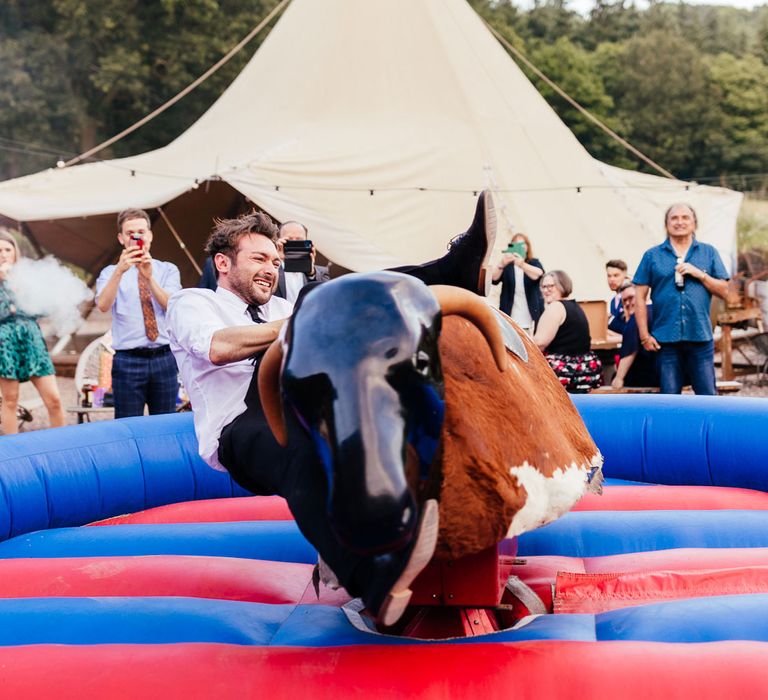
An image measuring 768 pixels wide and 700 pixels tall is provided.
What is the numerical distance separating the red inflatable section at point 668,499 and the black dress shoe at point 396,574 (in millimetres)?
1842

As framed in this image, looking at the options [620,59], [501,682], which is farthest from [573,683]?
[620,59]

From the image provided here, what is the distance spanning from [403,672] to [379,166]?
8436 mm

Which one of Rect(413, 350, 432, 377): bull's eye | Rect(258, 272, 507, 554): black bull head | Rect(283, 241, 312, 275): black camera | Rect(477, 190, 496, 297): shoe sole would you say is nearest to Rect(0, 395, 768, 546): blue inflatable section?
Rect(283, 241, 312, 275): black camera

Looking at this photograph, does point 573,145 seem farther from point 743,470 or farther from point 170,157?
point 743,470

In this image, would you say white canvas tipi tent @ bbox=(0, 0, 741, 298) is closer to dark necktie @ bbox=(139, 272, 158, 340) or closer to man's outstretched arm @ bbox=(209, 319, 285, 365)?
dark necktie @ bbox=(139, 272, 158, 340)

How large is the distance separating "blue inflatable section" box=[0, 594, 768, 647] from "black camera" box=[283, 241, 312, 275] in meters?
2.13

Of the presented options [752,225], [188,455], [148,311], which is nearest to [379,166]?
[148,311]

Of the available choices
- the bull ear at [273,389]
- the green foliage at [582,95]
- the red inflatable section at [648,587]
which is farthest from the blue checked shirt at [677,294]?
the green foliage at [582,95]

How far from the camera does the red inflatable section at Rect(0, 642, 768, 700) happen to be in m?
1.83

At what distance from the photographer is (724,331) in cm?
895

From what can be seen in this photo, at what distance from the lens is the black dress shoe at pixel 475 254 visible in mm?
2209

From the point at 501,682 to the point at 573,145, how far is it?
33.2 ft

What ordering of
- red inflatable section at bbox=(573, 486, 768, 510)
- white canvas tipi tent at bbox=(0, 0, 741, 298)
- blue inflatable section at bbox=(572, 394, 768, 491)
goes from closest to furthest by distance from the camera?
red inflatable section at bbox=(573, 486, 768, 510) → blue inflatable section at bbox=(572, 394, 768, 491) → white canvas tipi tent at bbox=(0, 0, 741, 298)

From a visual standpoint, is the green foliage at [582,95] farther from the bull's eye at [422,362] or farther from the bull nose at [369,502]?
the bull nose at [369,502]
